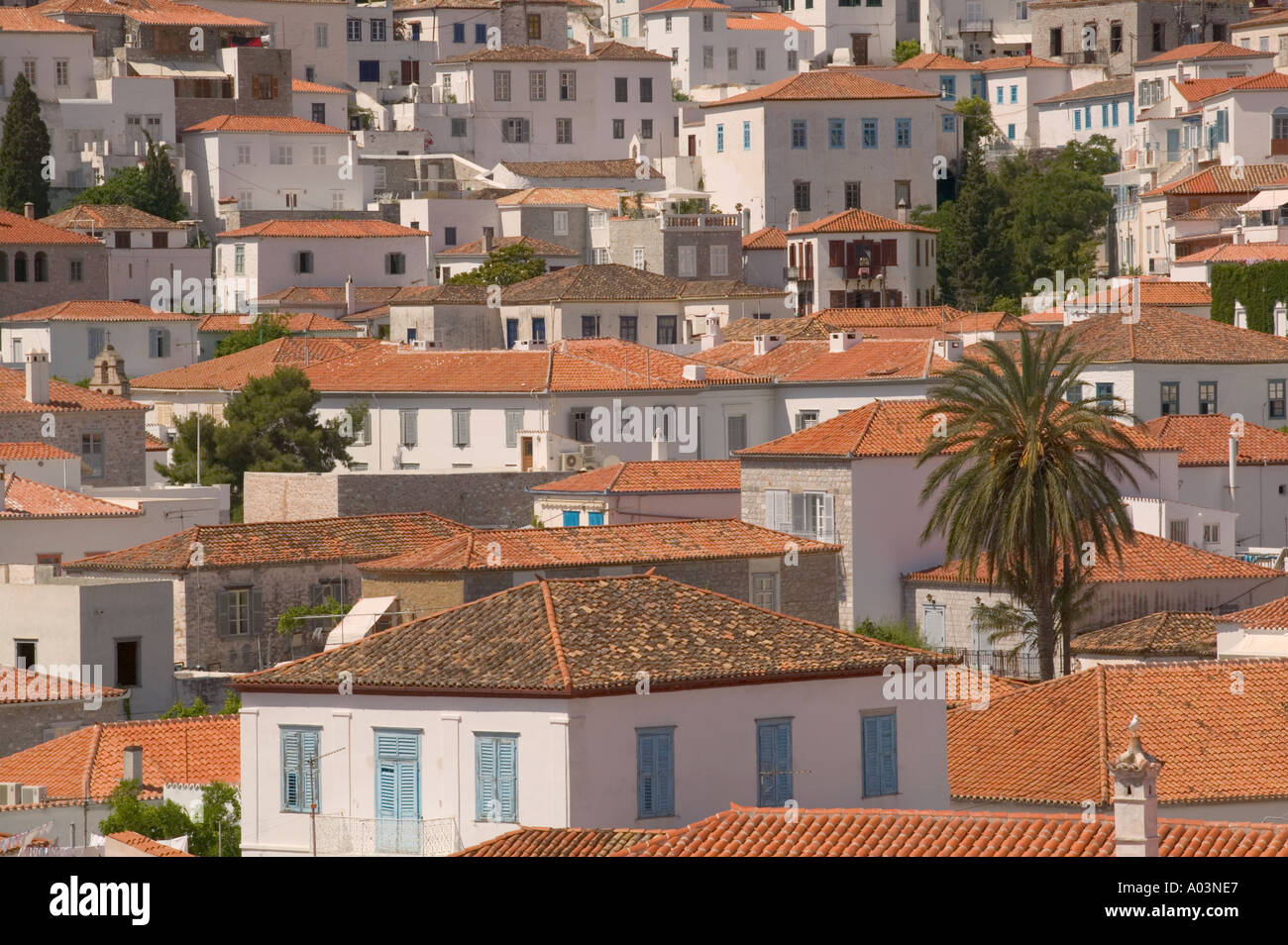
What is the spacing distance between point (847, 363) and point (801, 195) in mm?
39516

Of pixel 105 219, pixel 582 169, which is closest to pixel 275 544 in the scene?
pixel 105 219

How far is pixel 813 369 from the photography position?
70062mm

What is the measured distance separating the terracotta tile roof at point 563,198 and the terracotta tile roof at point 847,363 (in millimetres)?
30052

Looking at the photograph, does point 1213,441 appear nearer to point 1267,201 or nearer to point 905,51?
point 1267,201

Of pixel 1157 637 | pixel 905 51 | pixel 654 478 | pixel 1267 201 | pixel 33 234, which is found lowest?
pixel 1157 637

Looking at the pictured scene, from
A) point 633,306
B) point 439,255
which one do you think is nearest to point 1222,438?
point 633,306

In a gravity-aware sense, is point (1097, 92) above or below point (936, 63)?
below

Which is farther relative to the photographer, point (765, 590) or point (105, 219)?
point (105, 219)

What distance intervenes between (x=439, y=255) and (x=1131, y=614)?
54.0m

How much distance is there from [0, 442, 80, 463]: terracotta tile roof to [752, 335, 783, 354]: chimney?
65.2 feet

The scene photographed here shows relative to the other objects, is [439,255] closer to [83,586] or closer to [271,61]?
[271,61]

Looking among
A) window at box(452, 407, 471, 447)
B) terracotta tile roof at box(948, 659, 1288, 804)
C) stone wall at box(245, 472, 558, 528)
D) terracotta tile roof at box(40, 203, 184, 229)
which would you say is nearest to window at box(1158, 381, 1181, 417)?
stone wall at box(245, 472, 558, 528)

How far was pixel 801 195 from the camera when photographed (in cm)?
10831

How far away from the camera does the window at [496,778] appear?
28.0 m
